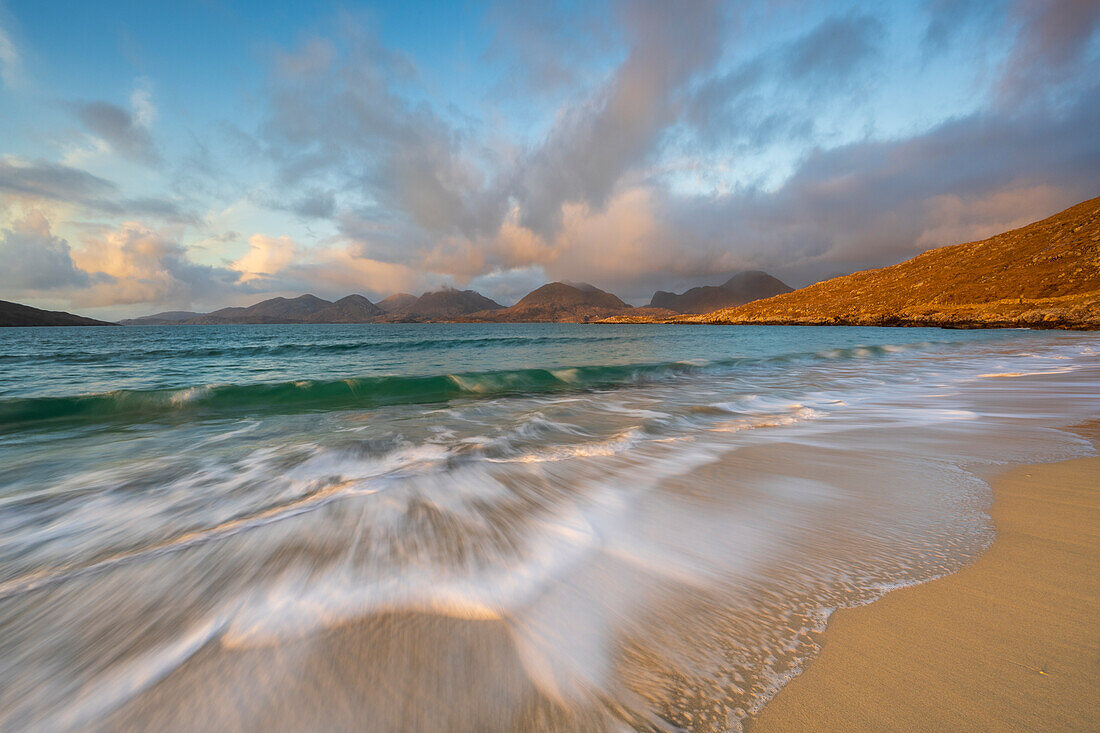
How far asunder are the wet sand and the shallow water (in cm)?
11

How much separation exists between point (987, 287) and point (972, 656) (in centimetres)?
7898

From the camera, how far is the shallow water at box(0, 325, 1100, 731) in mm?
1570

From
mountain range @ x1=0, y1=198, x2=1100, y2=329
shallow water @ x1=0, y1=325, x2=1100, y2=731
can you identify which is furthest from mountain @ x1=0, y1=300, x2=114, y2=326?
mountain range @ x1=0, y1=198, x2=1100, y2=329

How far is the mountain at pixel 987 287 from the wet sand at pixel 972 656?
53225mm

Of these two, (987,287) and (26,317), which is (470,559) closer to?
(987,287)

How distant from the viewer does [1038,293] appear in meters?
46.3

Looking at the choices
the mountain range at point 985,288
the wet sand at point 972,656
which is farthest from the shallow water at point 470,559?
the mountain range at point 985,288

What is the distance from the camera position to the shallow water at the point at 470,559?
157 cm

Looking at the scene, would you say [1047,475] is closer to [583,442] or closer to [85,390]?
[583,442]

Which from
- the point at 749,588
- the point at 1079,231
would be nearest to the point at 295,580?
the point at 749,588

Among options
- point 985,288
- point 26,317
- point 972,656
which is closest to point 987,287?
point 985,288

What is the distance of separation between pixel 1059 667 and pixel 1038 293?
69.7 m

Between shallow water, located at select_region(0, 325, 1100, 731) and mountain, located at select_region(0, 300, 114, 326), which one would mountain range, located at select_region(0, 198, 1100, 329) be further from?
mountain, located at select_region(0, 300, 114, 326)

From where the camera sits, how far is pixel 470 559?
2.67 metres
